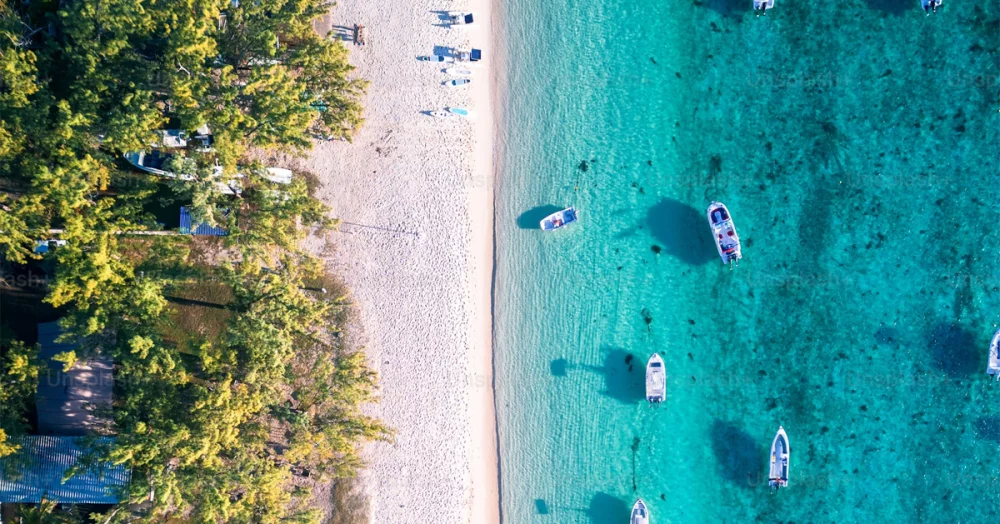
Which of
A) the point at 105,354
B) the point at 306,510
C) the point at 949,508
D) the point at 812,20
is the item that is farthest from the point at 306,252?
the point at 949,508

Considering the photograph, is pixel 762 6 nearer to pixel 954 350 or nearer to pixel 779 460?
pixel 954 350

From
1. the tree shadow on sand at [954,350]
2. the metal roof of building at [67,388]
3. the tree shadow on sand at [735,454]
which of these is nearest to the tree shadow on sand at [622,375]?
the tree shadow on sand at [735,454]

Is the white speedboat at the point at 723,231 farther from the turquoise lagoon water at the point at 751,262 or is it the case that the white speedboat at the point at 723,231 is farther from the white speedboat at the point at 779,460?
the white speedboat at the point at 779,460

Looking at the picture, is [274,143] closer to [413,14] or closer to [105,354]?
[413,14]

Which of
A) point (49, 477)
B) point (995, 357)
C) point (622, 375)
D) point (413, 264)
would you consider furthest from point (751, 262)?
point (49, 477)

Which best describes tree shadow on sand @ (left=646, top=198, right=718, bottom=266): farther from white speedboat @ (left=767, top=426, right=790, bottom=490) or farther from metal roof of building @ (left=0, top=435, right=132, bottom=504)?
metal roof of building @ (left=0, top=435, right=132, bottom=504)
